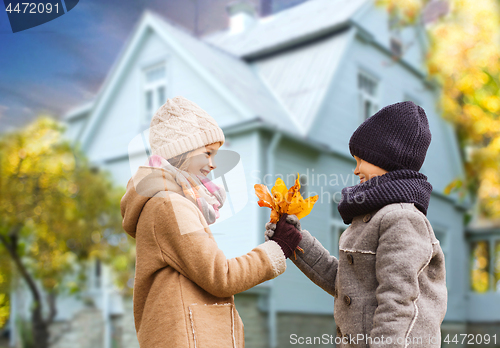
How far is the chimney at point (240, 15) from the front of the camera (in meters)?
5.09

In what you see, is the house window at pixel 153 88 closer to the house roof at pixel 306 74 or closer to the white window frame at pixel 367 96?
the house roof at pixel 306 74

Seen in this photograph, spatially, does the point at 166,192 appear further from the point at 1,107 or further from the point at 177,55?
the point at 177,55

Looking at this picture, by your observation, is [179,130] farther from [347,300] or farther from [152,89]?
[152,89]

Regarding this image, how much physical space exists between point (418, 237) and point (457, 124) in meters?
6.26

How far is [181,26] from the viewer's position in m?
4.86

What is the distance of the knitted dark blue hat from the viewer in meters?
1.16

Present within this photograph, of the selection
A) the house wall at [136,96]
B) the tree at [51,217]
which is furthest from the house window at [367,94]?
the tree at [51,217]

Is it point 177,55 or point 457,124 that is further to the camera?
point 457,124

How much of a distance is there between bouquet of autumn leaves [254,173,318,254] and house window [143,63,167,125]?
3.93 m

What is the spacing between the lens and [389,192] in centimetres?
111

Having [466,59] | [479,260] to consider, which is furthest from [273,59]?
[479,260]

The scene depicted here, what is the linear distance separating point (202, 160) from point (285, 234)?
0.29 metres

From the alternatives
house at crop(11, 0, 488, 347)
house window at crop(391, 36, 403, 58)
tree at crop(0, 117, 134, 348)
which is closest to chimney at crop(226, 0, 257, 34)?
house at crop(11, 0, 488, 347)

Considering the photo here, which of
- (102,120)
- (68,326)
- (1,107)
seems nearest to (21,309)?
(68,326)
